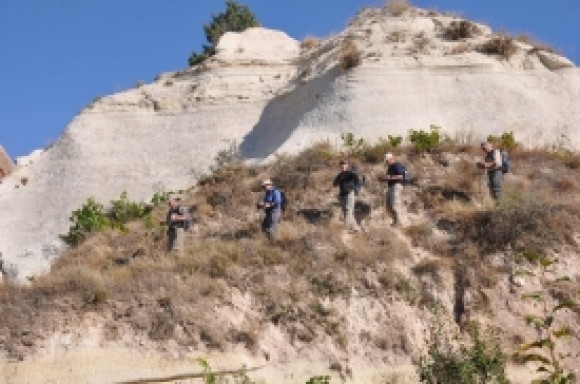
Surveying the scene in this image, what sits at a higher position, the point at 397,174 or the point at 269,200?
the point at 397,174

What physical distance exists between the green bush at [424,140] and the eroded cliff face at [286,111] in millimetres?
1260

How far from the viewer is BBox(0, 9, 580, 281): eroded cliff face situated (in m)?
24.4

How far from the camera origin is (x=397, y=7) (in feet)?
94.8

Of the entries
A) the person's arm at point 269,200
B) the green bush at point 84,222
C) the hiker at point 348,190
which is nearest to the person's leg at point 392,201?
the hiker at point 348,190

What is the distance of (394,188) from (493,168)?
2.06 meters

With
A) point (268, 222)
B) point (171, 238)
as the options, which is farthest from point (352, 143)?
point (171, 238)

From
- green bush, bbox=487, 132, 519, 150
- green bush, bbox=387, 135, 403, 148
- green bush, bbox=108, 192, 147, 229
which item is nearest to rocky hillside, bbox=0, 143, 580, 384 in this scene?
green bush, bbox=387, 135, 403, 148

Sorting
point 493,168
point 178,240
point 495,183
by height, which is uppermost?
point 493,168

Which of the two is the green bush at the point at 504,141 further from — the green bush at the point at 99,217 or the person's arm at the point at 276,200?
the green bush at the point at 99,217

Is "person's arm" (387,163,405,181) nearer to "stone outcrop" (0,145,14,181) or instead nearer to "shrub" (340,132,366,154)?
"shrub" (340,132,366,154)

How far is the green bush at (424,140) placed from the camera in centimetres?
2166

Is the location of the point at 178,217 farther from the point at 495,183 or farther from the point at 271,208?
the point at 495,183

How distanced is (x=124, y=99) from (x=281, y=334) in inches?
632

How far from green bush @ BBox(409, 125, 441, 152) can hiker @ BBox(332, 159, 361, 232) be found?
4611 millimetres
